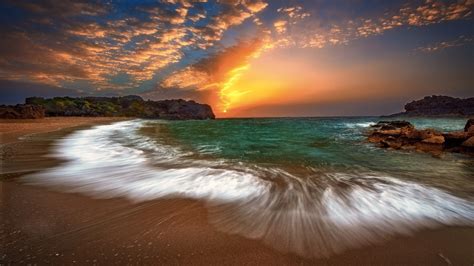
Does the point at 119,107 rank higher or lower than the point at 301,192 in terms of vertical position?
higher

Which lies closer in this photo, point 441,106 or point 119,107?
point 119,107

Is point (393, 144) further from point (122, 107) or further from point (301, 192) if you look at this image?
point (122, 107)

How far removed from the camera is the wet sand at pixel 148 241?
2227 millimetres

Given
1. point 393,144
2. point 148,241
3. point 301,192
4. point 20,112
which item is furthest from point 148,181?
point 20,112

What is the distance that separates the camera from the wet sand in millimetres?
2227

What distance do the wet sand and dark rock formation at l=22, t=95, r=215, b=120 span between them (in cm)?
7146

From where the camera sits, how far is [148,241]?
2512mm

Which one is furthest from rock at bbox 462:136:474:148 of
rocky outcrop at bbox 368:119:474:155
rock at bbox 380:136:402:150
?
rock at bbox 380:136:402:150

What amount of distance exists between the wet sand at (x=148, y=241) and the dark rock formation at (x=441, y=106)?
15181 cm

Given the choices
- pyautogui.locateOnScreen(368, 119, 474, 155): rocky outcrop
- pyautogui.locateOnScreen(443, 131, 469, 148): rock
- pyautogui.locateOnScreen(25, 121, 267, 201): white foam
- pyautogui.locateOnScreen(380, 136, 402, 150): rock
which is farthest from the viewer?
pyautogui.locateOnScreen(380, 136, 402, 150): rock

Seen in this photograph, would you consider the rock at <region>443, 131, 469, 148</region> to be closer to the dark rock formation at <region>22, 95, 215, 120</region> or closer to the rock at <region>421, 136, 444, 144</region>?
the rock at <region>421, 136, 444, 144</region>

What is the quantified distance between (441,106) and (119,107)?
162 m

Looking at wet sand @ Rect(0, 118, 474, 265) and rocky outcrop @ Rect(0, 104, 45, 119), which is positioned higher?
rocky outcrop @ Rect(0, 104, 45, 119)

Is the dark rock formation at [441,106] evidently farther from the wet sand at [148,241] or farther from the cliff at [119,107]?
the wet sand at [148,241]
